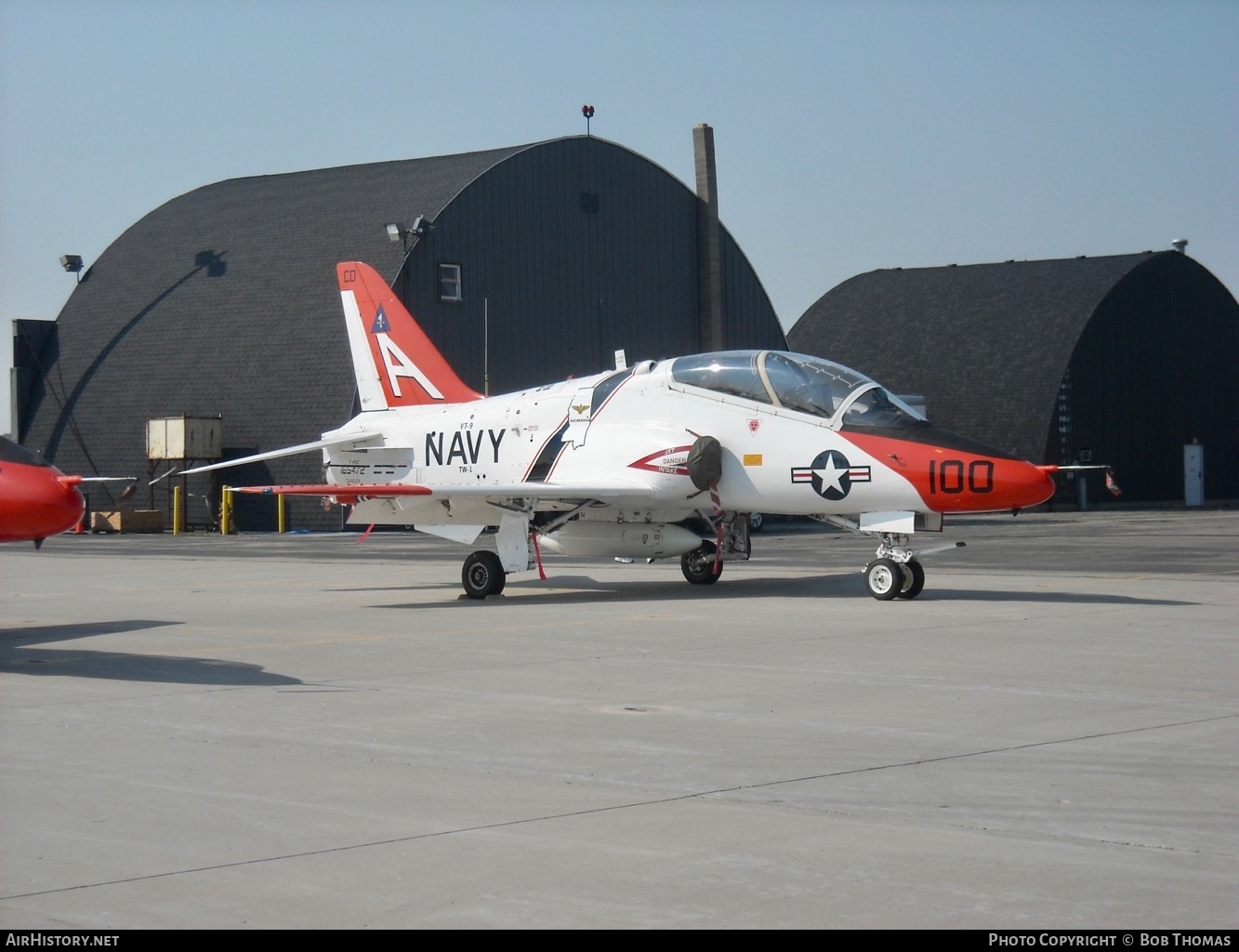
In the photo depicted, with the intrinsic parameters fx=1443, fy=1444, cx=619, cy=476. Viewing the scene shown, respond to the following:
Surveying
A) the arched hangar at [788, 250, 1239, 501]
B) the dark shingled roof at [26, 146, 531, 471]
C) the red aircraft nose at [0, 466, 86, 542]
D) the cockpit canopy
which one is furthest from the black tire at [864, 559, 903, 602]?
the arched hangar at [788, 250, 1239, 501]

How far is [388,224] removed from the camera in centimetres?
3919

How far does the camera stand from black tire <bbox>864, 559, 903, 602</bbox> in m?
16.0

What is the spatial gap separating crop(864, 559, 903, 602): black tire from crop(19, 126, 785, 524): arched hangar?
2522 cm

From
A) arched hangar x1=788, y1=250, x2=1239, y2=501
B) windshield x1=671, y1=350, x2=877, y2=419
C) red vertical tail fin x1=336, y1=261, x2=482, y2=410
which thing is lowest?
windshield x1=671, y1=350, x2=877, y2=419

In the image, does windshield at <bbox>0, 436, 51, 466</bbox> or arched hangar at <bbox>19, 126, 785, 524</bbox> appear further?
arched hangar at <bbox>19, 126, 785, 524</bbox>

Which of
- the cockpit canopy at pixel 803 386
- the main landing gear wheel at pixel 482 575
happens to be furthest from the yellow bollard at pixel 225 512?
the cockpit canopy at pixel 803 386

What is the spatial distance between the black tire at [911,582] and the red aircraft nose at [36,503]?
8.75 meters

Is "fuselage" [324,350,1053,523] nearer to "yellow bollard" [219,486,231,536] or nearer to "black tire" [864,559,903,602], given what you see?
"black tire" [864,559,903,602]

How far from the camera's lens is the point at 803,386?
16.7 metres

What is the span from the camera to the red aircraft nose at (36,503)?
11453mm

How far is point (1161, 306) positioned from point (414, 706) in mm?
54477

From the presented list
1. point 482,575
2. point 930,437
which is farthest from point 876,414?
point 482,575

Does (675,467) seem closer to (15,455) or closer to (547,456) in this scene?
(547,456)

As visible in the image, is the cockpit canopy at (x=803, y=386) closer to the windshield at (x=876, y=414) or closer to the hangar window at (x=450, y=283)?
the windshield at (x=876, y=414)
